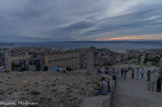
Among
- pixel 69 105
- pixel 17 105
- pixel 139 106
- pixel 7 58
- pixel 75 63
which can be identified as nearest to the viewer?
pixel 17 105

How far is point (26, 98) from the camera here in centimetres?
491

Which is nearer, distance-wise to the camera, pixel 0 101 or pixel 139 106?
pixel 0 101

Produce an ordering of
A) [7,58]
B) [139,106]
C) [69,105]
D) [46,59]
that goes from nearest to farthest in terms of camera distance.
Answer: [69,105] < [139,106] < [7,58] < [46,59]

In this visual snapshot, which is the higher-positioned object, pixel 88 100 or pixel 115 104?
pixel 88 100

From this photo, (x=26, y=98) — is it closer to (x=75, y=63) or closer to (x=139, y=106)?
(x=139, y=106)

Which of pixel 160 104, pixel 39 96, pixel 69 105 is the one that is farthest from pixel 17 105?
pixel 160 104

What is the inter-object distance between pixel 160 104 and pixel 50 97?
493 centimetres

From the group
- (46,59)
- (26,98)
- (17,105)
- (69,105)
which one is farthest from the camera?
(46,59)

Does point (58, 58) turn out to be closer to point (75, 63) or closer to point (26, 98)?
point (75, 63)

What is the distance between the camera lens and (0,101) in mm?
4473

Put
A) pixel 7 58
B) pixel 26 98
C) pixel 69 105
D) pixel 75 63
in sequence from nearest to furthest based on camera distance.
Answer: pixel 69 105 → pixel 26 98 → pixel 7 58 → pixel 75 63

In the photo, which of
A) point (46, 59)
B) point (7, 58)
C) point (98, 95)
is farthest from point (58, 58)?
point (98, 95)

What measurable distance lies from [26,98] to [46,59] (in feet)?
97.0

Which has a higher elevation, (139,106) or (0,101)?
(0,101)
